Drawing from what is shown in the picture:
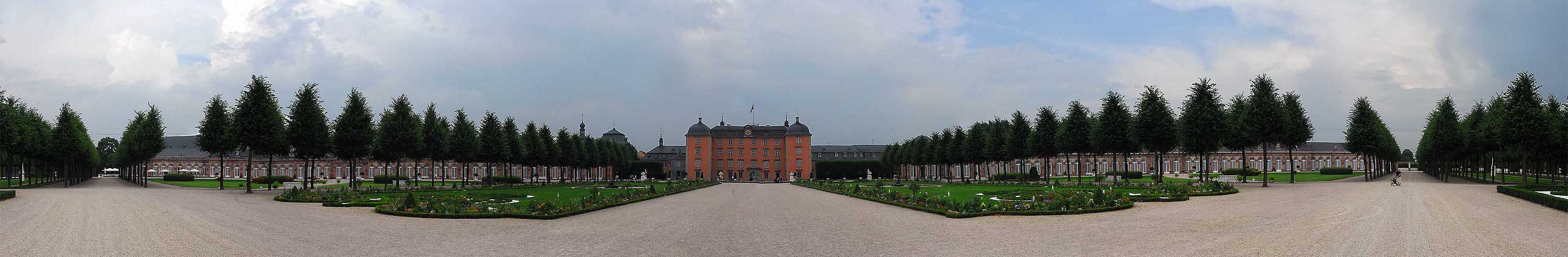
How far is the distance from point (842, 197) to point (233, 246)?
98.2 feet

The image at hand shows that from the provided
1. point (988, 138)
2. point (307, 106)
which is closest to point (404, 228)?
point (307, 106)

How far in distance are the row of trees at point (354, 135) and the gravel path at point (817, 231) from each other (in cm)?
2109

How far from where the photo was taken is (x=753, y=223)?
23.0 meters

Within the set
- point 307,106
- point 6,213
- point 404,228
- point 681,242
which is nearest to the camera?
point 681,242

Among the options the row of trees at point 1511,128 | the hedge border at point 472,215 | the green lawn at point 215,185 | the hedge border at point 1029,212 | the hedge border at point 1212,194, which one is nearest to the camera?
the hedge border at point 1029,212

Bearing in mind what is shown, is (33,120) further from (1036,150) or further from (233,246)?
(1036,150)

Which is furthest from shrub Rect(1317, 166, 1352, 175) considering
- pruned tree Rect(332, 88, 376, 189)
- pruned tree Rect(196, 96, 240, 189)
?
pruned tree Rect(196, 96, 240, 189)

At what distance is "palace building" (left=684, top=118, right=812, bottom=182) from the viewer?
153 meters

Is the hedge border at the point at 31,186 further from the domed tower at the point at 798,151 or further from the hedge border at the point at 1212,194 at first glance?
the domed tower at the point at 798,151

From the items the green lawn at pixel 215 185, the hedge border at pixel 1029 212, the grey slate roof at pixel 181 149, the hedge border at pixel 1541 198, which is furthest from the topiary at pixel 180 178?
the hedge border at pixel 1541 198

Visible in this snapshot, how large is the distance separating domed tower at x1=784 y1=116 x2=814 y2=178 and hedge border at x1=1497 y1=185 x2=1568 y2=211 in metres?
120

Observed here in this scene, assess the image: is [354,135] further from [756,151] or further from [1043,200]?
[756,151]

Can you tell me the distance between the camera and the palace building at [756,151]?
15312 centimetres

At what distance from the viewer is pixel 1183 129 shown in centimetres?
5716
